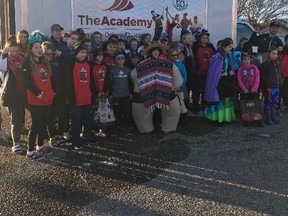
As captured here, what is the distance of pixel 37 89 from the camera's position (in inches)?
230

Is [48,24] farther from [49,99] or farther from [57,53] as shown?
[49,99]

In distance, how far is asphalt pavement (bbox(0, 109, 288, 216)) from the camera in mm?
4449

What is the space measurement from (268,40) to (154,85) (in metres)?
3.73

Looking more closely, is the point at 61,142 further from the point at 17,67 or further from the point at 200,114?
the point at 200,114

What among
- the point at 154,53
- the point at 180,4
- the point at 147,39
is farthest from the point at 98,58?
the point at 180,4

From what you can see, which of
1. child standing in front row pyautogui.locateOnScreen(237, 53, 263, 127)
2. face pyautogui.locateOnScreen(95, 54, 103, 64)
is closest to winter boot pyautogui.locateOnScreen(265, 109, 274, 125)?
child standing in front row pyautogui.locateOnScreen(237, 53, 263, 127)

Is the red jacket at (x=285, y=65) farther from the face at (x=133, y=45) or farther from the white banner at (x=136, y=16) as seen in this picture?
the face at (x=133, y=45)

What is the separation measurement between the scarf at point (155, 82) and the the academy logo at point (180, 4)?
2417 millimetres

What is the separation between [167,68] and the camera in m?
7.20

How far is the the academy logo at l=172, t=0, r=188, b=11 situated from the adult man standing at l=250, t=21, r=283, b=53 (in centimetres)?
188

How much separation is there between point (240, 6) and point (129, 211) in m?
32.1

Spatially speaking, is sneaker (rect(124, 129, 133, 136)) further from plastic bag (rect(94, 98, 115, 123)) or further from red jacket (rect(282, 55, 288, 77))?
red jacket (rect(282, 55, 288, 77))

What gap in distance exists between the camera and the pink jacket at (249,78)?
7852 mm

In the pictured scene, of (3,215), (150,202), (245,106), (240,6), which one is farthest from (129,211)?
(240,6)
